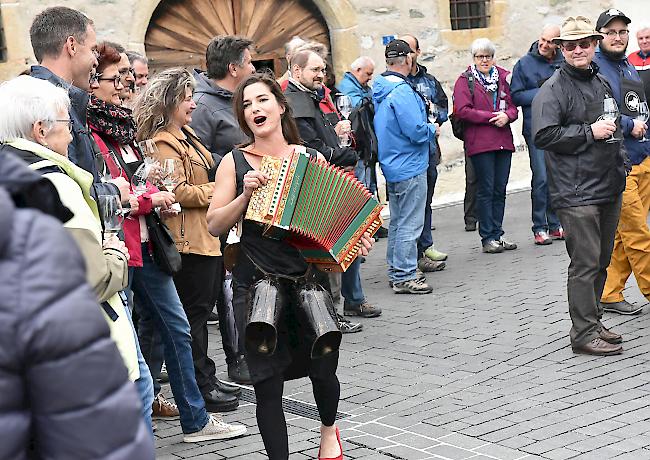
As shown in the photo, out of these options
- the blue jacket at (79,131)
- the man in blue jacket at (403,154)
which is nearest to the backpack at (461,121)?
the man in blue jacket at (403,154)

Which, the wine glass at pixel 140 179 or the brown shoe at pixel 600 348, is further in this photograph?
the brown shoe at pixel 600 348

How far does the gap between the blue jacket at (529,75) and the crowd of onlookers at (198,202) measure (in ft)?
1.36

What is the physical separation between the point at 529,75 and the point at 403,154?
8.46 ft

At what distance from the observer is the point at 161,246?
5.45 metres

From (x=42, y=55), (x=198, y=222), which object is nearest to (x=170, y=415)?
(x=198, y=222)

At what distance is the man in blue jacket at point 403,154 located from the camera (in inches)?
373

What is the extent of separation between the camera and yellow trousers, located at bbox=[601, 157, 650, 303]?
7.89 metres

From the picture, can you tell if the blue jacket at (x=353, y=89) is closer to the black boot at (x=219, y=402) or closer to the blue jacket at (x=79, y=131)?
the black boot at (x=219, y=402)

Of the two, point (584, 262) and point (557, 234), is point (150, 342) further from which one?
point (557, 234)

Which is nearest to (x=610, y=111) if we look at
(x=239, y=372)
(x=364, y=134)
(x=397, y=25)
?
(x=239, y=372)

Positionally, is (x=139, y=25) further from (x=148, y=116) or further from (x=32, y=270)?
(x=32, y=270)

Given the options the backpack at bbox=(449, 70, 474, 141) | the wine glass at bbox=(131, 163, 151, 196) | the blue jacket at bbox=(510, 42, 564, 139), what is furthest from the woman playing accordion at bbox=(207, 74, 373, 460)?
the blue jacket at bbox=(510, 42, 564, 139)

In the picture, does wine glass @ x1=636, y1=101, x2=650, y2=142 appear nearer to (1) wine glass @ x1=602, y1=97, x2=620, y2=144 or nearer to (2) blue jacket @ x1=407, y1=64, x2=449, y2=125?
(1) wine glass @ x1=602, y1=97, x2=620, y2=144

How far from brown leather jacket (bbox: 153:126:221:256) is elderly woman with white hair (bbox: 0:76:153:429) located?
1.82 metres
